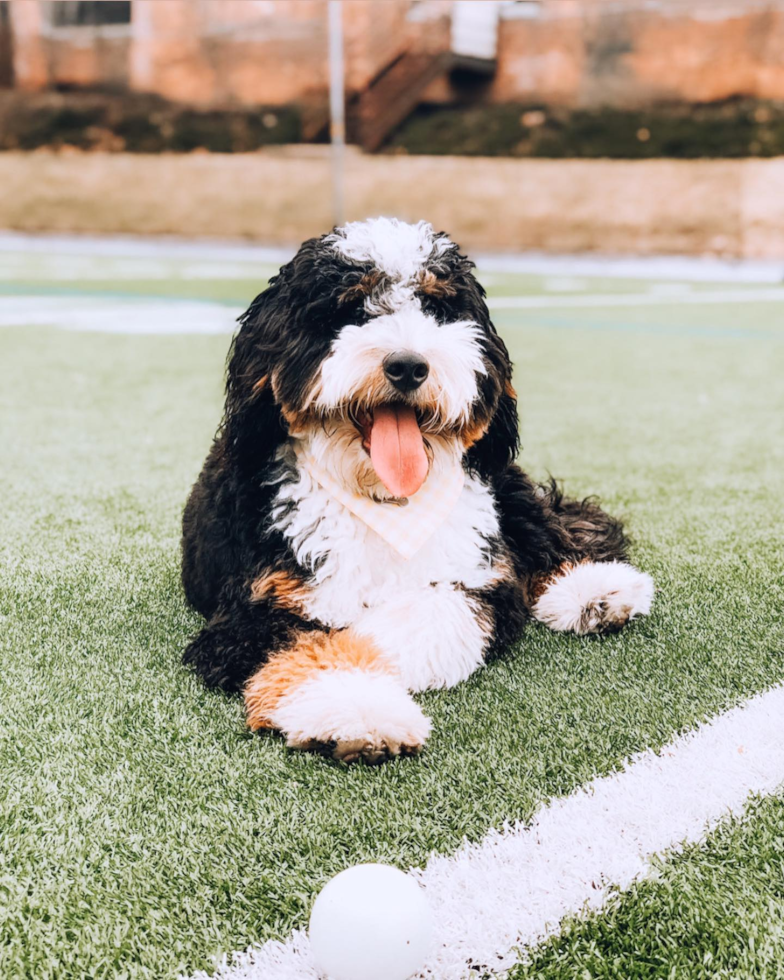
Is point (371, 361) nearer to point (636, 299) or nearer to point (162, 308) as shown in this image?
point (162, 308)

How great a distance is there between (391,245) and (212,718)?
3.81ft

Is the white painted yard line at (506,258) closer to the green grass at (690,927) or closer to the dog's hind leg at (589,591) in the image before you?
the dog's hind leg at (589,591)

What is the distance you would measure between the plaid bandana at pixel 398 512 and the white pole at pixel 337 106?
25.0m

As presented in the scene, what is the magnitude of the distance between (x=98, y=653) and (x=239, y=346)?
0.85 meters

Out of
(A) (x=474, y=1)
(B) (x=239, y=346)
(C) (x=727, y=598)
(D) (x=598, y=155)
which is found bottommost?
(D) (x=598, y=155)

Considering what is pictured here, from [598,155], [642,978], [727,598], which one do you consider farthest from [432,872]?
[598,155]

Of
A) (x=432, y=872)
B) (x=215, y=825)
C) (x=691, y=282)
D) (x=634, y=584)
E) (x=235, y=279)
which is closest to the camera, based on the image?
(x=432, y=872)

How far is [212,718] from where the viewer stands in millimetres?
2234

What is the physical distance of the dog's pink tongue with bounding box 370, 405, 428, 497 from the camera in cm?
240

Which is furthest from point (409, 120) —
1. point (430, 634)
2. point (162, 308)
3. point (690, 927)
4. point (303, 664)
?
point (690, 927)

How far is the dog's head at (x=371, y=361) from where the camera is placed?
2.30m

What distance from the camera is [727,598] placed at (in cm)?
301

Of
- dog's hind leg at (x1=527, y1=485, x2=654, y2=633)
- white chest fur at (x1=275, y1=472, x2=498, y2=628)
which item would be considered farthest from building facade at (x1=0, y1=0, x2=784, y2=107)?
white chest fur at (x1=275, y1=472, x2=498, y2=628)

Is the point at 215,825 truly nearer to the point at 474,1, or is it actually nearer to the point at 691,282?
the point at 691,282
